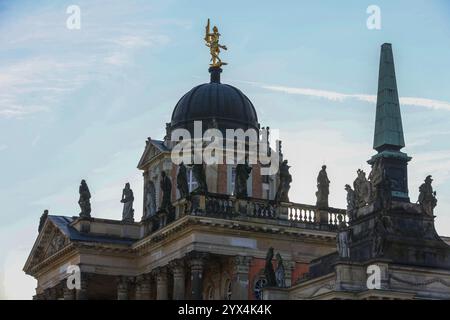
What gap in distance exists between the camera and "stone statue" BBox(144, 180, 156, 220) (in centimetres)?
6316

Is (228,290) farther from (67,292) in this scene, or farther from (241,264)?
(67,292)

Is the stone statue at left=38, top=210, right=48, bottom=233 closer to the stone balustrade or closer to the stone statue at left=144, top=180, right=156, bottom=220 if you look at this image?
the stone statue at left=144, top=180, right=156, bottom=220

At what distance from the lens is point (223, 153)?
60969 millimetres

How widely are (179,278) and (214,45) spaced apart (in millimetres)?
14799

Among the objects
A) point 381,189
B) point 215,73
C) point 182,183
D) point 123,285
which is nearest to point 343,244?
point 381,189

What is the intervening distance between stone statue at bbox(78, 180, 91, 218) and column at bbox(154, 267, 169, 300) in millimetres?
6112

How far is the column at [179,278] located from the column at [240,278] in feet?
7.77

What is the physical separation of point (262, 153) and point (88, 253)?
10605 millimetres

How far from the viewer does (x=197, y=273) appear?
2114 inches

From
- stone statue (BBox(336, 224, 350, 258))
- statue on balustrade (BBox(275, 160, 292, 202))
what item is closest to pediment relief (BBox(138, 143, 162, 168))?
statue on balustrade (BBox(275, 160, 292, 202))
